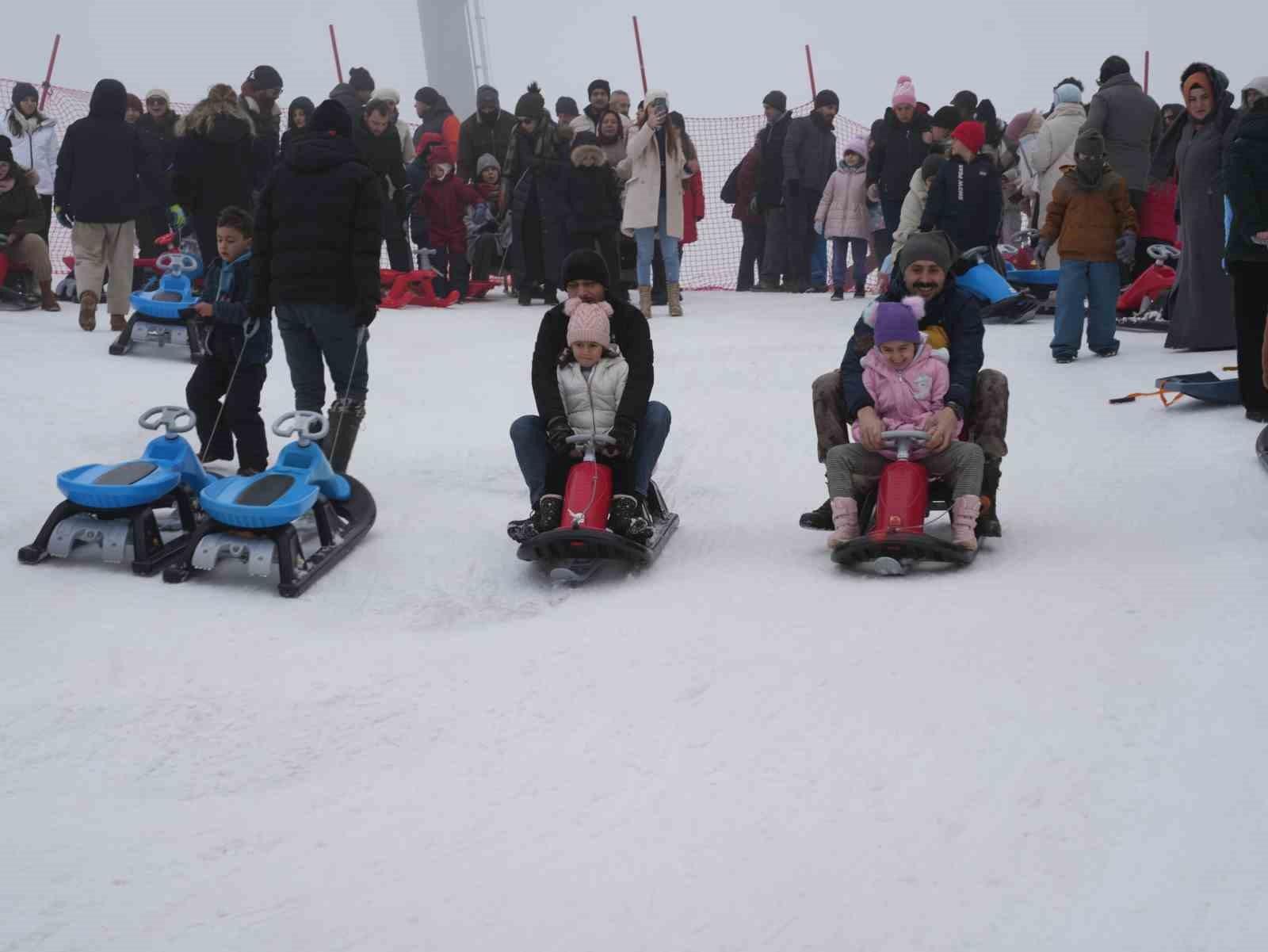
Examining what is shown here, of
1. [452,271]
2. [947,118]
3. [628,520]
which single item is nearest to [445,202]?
[452,271]

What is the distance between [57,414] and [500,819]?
6.00 metres

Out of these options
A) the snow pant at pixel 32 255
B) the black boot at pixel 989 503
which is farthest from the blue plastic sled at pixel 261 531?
the snow pant at pixel 32 255

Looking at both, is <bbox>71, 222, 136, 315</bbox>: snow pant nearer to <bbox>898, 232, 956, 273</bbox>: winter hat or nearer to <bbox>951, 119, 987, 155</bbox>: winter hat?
<bbox>951, 119, 987, 155</bbox>: winter hat

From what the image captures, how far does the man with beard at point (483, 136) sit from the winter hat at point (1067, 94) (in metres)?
4.98

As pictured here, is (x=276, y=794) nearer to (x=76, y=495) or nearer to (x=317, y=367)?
(x=76, y=495)

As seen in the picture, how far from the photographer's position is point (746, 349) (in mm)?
11039

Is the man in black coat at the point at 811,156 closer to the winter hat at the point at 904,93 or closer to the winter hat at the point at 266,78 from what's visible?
the winter hat at the point at 904,93

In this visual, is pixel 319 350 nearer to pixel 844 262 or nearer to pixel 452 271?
pixel 452 271

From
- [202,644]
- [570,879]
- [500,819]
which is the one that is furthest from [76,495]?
[570,879]

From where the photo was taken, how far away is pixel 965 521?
5.65 metres

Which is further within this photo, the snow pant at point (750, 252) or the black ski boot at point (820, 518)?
the snow pant at point (750, 252)

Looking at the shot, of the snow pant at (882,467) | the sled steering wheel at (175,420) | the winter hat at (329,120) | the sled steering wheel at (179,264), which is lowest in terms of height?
the snow pant at (882,467)

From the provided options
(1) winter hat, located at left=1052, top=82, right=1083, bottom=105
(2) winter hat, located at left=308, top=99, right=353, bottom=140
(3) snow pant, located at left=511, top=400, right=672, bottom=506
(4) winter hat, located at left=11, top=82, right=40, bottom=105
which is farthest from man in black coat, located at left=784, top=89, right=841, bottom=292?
(3) snow pant, located at left=511, top=400, right=672, bottom=506

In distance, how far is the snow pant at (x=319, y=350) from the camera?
6.83m
